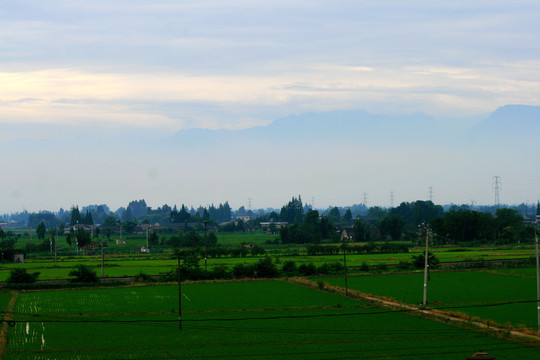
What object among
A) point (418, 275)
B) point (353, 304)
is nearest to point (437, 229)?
point (418, 275)

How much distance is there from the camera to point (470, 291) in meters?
47.2

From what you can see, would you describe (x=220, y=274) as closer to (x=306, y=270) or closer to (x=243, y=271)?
(x=243, y=271)

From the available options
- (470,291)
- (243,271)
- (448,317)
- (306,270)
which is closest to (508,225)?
(306,270)

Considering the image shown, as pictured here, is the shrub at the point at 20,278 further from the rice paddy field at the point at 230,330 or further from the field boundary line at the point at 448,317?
the field boundary line at the point at 448,317

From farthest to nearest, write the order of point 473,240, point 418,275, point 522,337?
point 473,240 → point 418,275 → point 522,337

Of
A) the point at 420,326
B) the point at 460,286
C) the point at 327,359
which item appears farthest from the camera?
the point at 460,286

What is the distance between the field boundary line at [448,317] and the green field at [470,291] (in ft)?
3.56

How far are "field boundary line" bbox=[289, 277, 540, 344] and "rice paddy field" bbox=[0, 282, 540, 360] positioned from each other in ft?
2.56

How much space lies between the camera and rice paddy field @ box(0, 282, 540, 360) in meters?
27.1

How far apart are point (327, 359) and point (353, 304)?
644 inches

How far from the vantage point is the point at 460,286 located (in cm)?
5062

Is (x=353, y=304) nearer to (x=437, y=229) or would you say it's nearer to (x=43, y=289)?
(x=43, y=289)

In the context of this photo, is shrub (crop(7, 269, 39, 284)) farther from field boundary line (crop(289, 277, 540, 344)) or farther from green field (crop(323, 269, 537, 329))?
green field (crop(323, 269, 537, 329))

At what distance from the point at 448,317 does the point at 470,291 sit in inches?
509
